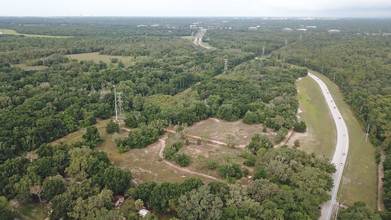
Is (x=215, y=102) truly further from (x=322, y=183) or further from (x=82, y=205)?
(x=82, y=205)

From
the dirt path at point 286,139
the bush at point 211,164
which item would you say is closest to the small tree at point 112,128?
the bush at point 211,164

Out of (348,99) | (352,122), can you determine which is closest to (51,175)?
(352,122)

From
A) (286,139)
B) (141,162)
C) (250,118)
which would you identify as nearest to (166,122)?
(141,162)

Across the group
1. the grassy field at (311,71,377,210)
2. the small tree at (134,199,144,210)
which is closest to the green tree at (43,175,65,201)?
the small tree at (134,199,144,210)

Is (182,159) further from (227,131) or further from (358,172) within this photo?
(358,172)

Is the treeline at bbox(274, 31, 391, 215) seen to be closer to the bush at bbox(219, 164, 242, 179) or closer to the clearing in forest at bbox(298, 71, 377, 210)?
the clearing in forest at bbox(298, 71, 377, 210)

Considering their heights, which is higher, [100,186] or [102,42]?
[102,42]

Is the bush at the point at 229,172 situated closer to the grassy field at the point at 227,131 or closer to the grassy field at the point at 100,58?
the grassy field at the point at 227,131
